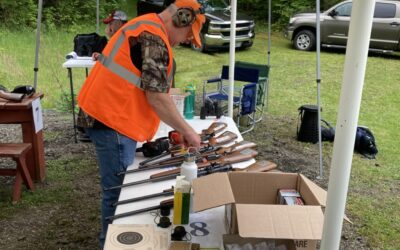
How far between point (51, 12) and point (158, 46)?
1096 cm

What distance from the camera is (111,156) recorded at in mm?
2270

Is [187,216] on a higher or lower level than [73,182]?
higher

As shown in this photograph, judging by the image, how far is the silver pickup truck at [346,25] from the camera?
10242 mm

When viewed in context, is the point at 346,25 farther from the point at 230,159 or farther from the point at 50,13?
the point at 230,159

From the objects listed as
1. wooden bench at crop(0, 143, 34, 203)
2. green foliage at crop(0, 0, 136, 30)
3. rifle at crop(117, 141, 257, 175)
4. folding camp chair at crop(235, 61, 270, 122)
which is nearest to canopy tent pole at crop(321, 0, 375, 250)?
rifle at crop(117, 141, 257, 175)

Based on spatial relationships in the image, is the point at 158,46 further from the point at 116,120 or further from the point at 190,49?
the point at 190,49

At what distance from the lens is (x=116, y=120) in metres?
2.11

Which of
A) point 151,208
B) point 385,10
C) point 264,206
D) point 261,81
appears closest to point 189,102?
point 151,208

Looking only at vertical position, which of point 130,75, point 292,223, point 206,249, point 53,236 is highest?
point 130,75

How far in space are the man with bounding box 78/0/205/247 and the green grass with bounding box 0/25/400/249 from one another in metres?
1.95

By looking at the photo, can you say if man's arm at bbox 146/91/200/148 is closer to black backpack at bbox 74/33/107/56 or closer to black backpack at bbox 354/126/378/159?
black backpack at bbox 74/33/107/56

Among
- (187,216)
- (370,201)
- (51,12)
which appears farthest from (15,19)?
(187,216)

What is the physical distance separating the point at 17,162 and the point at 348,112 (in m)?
3.00

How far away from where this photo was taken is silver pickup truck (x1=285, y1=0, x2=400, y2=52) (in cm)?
1024
